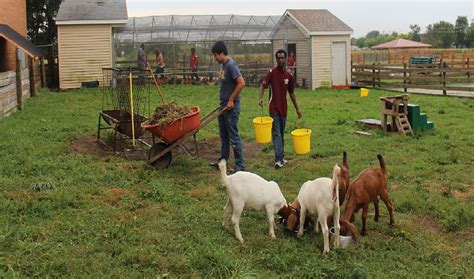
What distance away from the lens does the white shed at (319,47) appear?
88.5 ft

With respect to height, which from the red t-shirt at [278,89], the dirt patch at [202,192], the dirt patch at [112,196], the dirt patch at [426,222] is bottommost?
the dirt patch at [426,222]

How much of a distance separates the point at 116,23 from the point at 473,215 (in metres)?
22.1

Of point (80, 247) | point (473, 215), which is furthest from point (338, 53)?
point (80, 247)

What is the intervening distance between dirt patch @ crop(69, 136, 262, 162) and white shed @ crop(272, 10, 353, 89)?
16.3 m

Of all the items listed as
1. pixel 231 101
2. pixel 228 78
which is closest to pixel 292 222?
pixel 231 101

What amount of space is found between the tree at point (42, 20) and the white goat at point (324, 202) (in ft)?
94.5

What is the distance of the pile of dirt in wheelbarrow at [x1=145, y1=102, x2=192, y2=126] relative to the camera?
867 centimetres

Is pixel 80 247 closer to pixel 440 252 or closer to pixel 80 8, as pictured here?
pixel 440 252

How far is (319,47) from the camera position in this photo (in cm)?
2712

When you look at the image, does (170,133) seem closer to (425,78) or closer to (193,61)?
(425,78)

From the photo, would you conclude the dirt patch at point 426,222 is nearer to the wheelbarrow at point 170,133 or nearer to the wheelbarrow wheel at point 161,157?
the wheelbarrow at point 170,133

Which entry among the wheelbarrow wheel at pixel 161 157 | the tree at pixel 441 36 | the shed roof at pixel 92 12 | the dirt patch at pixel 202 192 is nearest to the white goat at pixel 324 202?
the dirt patch at pixel 202 192

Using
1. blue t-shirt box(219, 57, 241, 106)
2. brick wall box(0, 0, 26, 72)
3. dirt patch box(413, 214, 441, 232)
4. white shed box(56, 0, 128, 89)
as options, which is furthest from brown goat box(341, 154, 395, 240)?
white shed box(56, 0, 128, 89)

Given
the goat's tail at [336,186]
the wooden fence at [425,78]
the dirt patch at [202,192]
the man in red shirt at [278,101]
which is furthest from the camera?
the wooden fence at [425,78]
